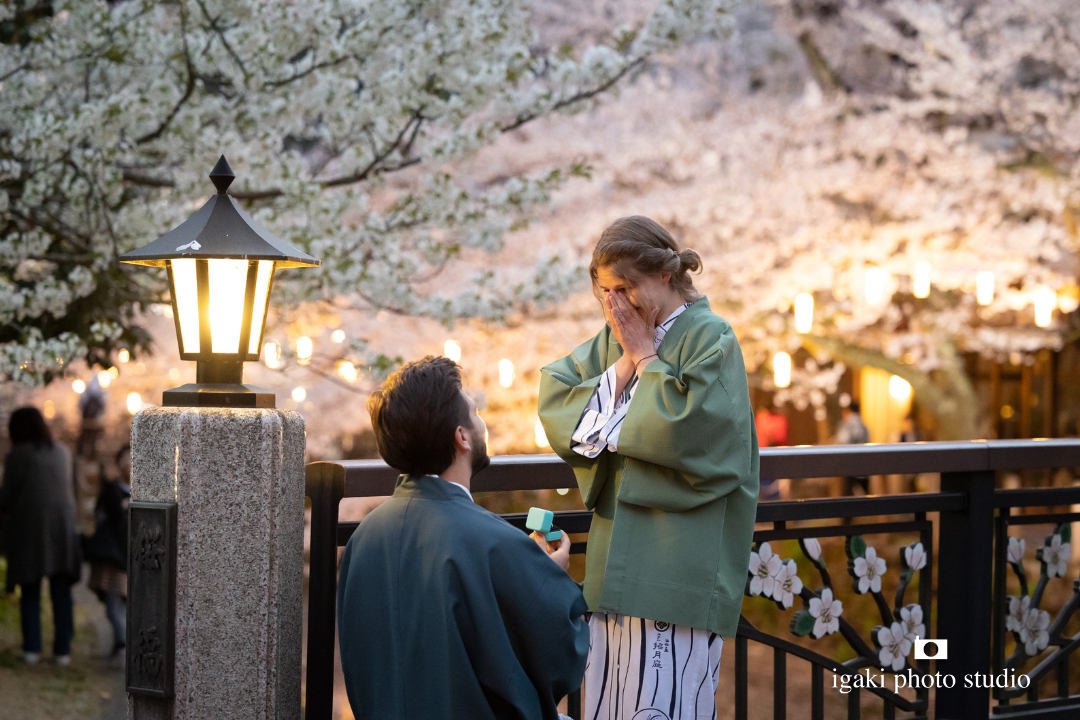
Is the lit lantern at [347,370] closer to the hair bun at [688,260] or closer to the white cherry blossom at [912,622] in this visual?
the white cherry blossom at [912,622]

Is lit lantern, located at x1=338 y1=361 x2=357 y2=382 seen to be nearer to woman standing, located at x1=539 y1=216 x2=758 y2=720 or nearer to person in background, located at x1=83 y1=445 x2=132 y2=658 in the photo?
person in background, located at x1=83 y1=445 x2=132 y2=658

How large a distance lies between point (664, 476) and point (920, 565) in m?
1.54

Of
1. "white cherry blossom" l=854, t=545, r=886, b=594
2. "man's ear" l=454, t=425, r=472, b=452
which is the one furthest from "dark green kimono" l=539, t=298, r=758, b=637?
"white cherry blossom" l=854, t=545, r=886, b=594

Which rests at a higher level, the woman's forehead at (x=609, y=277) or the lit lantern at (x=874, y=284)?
the lit lantern at (x=874, y=284)

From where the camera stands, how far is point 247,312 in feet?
7.41

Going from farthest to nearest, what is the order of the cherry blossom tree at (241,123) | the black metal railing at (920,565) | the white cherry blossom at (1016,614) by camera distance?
the cherry blossom tree at (241,123) → the white cherry blossom at (1016,614) → the black metal railing at (920,565)

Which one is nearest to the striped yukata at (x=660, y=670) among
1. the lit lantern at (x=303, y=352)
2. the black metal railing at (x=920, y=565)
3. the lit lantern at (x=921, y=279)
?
the black metal railing at (x=920, y=565)

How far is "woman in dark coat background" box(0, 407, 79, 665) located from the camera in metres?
6.50

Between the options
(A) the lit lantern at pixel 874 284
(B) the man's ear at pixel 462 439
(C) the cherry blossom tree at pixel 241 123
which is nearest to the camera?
(B) the man's ear at pixel 462 439

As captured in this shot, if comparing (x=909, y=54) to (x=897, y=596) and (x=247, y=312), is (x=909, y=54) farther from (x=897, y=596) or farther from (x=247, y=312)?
(x=247, y=312)

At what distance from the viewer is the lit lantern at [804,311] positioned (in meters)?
10.1

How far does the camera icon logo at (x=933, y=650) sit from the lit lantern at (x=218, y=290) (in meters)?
2.47

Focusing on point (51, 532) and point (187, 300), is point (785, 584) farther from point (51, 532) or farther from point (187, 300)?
point (51, 532)

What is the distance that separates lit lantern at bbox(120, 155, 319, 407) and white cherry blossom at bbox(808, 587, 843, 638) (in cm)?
187
